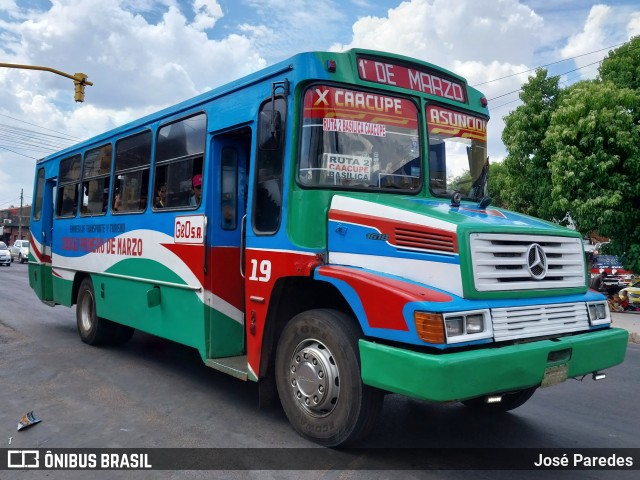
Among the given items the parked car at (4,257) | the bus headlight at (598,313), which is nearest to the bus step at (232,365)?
the bus headlight at (598,313)

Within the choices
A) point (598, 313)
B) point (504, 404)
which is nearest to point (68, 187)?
point (504, 404)

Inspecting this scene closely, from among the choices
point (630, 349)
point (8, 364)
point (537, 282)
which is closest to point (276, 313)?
point (537, 282)

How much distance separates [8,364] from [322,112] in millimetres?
5660

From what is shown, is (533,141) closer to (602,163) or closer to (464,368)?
(602,163)

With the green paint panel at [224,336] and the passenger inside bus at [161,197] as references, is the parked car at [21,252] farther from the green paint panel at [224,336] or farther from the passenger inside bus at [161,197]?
the green paint panel at [224,336]

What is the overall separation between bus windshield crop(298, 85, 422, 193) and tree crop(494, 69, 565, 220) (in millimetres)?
13393

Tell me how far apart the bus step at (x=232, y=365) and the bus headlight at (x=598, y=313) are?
296 centimetres

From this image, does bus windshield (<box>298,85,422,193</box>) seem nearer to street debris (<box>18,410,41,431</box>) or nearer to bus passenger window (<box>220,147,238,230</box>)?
bus passenger window (<box>220,147,238,230</box>)

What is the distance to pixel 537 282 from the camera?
4172mm

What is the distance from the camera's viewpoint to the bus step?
514cm

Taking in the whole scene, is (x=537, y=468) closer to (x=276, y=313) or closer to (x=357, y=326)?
(x=357, y=326)

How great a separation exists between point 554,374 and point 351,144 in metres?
2.33

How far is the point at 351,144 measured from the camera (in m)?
4.66

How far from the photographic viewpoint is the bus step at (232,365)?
514 centimetres
